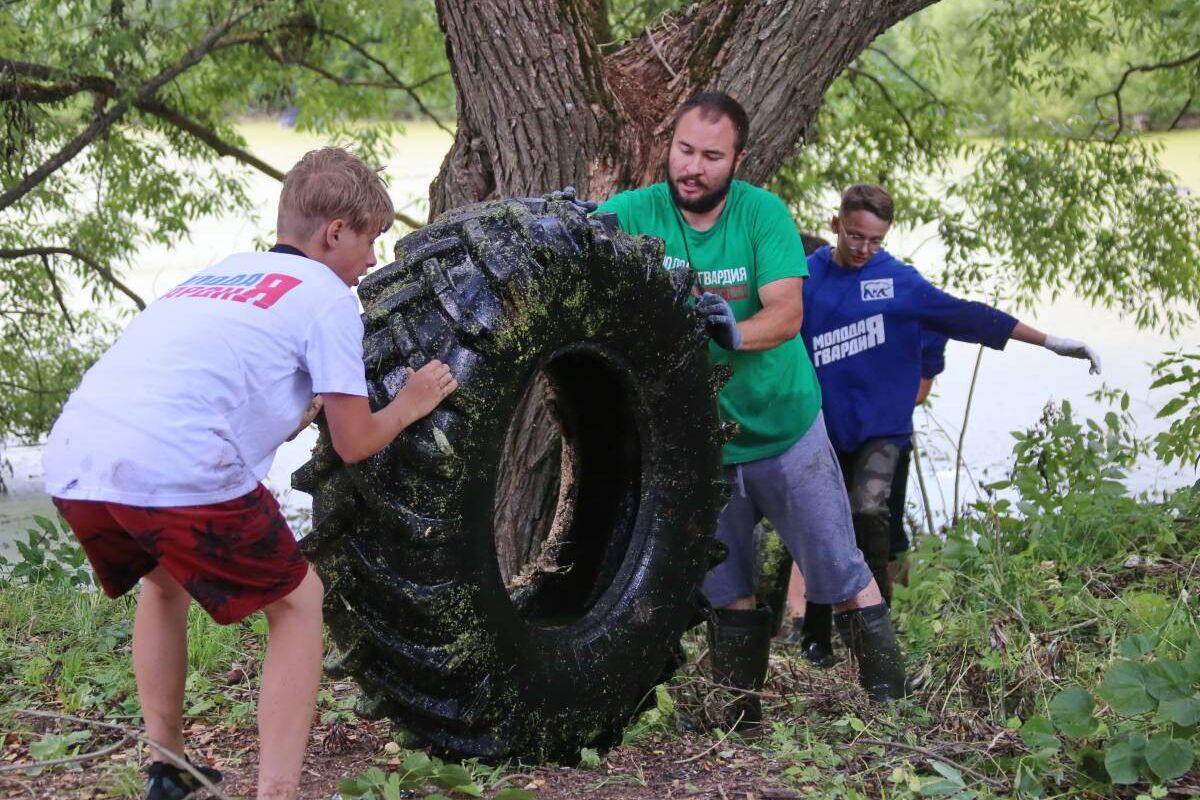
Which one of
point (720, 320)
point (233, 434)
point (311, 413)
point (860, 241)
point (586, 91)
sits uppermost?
point (586, 91)

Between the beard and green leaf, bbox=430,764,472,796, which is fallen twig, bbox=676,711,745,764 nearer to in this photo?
green leaf, bbox=430,764,472,796

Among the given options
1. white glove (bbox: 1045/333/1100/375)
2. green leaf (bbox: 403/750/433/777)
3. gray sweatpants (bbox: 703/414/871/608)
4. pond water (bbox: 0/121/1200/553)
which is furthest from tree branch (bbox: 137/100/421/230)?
green leaf (bbox: 403/750/433/777)

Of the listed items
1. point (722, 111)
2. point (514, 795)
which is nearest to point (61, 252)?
point (722, 111)

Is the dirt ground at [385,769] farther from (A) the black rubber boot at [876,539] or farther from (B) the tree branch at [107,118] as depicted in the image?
(B) the tree branch at [107,118]

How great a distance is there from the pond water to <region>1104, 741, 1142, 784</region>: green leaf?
5199 mm

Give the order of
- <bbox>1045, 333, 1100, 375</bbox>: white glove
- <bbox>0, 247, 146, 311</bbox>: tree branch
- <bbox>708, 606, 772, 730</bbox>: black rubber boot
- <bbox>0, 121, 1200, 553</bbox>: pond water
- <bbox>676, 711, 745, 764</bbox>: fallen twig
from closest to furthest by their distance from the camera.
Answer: <bbox>676, 711, 745, 764</bbox>: fallen twig, <bbox>708, 606, 772, 730</bbox>: black rubber boot, <bbox>1045, 333, 1100, 375</bbox>: white glove, <bbox>0, 247, 146, 311</bbox>: tree branch, <bbox>0, 121, 1200, 553</bbox>: pond water

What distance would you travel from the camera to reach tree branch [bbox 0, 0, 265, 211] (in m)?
6.68

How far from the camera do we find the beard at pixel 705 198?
Answer: 12.6 ft

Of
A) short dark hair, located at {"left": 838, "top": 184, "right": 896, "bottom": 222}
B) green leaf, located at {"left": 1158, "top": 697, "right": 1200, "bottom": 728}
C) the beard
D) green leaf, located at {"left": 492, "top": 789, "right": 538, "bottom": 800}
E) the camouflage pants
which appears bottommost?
green leaf, located at {"left": 492, "top": 789, "right": 538, "bottom": 800}

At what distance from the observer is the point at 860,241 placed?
17.1 feet

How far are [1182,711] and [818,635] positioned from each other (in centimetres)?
229

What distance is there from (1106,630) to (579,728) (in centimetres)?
192

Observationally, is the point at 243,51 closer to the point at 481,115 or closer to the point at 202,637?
the point at 481,115

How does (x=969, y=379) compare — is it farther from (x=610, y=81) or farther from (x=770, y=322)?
(x=770, y=322)
